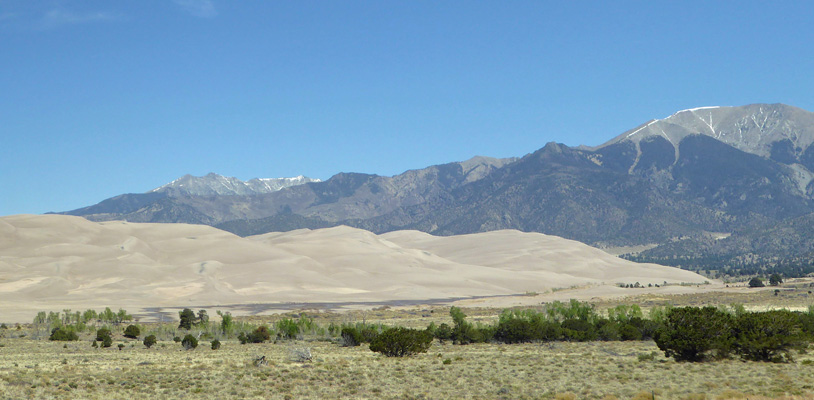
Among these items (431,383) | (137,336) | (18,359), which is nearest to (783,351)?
(431,383)

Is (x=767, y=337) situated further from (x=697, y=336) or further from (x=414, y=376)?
(x=414, y=376)

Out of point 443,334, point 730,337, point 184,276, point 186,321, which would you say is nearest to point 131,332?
point 186,321

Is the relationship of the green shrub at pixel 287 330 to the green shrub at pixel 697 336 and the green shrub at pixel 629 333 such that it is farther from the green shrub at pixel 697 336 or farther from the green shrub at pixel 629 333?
the green shrub at pixel 697 336

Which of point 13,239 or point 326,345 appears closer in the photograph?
point 326,345

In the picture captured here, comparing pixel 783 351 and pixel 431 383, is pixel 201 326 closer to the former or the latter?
pixel 431 383

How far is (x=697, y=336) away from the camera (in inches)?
1319

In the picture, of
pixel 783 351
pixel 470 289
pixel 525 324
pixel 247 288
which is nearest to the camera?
pixel 783 351

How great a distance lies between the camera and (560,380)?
96.1ft

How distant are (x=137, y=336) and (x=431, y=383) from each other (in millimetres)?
42440

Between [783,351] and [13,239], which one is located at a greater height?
[13,239]

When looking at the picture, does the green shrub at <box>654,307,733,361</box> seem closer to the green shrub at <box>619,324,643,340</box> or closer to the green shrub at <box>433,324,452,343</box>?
the green shrub at <box>619,324,643,340</box>

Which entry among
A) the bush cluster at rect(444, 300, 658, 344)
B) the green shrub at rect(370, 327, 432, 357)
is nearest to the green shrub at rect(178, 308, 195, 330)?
the bush cluster at rect(444, 300, 658, 344)

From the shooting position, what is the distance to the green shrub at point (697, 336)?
33375 millimetres

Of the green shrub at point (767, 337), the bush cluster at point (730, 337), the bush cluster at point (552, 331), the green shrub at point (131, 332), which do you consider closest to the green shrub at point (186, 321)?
the green shrub at point (131, 332)
